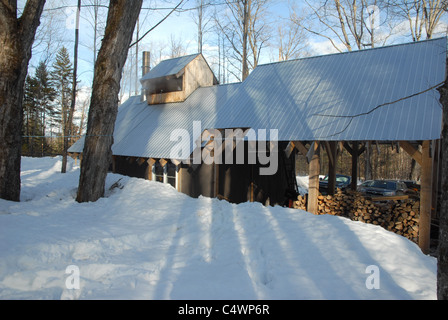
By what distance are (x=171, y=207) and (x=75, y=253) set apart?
284 centimetres

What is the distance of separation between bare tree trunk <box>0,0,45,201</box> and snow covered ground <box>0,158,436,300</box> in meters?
0.74

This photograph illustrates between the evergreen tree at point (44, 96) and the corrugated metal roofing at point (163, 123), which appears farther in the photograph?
the evergreen tree at point (44, 96)

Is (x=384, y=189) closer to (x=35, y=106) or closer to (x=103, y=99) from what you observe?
(x=103, y=99)

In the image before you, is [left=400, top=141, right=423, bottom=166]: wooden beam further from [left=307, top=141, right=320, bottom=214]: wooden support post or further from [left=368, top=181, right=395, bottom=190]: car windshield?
[left=368, top=181, right=395, bottom=190]: car windshield

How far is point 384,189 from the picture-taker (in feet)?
41.1

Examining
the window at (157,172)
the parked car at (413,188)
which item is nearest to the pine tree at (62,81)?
the window at (157,172)

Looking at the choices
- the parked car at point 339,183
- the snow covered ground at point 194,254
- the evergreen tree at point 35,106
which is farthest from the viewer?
the evergreen tree at point 35,106

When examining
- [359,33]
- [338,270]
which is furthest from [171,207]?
[359,33]

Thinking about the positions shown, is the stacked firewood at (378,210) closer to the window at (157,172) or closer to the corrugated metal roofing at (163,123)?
the corrugated metal roofing at (163,123)

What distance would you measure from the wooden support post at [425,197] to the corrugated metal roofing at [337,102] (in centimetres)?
43

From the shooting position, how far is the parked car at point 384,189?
1200 cm

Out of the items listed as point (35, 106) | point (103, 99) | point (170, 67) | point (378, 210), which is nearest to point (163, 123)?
point (170, 67)

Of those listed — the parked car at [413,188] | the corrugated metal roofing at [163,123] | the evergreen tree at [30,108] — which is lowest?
the parked car at [413,188]
